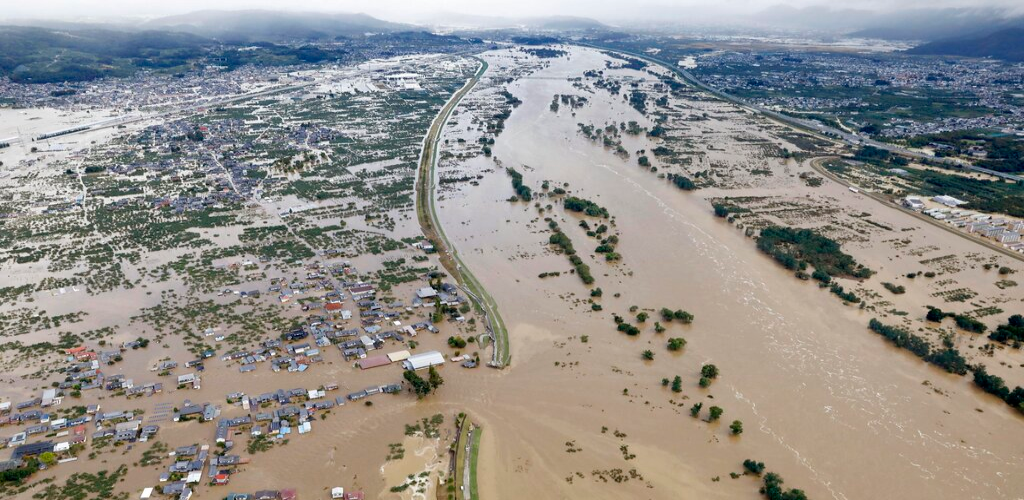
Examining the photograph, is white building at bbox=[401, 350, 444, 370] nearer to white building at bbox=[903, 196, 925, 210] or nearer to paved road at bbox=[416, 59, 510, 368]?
paved road at bbox=[416, 59, 510, 368]

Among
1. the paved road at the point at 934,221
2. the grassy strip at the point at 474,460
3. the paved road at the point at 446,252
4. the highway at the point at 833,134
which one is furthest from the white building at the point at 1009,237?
the grassy strip at the point at 474,460

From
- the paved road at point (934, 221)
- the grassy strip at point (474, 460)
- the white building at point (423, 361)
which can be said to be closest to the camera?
the grassy strip at point (474, 460)

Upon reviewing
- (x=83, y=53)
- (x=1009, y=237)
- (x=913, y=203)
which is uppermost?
(x=83, y=53)

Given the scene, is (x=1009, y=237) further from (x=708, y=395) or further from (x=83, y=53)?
(x=83, y=53)

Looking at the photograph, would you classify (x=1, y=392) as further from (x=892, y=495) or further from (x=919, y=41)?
(x=919, y=41)

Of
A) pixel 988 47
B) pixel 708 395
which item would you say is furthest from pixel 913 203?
pixel 988 47

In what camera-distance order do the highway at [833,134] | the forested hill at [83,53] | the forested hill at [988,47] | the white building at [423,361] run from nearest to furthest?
the white building at [423,361] → the highway at [833,134] → the forested hill at [83,53] → the forested hill at [988,47]

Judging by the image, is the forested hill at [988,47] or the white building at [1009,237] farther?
the forested hill at [988,47]

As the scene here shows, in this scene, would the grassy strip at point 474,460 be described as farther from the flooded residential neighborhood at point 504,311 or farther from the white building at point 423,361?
the white building at point 423,361
